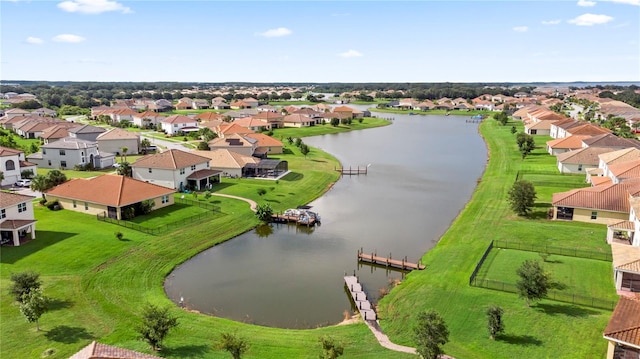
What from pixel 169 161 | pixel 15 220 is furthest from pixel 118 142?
pixel 15 220

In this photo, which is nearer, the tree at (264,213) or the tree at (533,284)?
the tree at (533,284)

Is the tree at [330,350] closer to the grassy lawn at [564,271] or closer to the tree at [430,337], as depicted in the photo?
the tree at [430,337]

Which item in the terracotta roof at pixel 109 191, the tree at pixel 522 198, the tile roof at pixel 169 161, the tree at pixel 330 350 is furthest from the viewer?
the tile roof at pixel 169 161

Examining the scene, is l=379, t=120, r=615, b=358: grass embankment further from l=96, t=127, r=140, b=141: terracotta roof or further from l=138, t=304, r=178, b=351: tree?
l=96, t=127, r=140, b=141: terracotta roof

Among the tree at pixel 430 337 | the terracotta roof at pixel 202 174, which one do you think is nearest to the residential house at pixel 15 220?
the terracotta roof at pixel 202 174

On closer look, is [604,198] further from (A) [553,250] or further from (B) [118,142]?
(B) [118,142]

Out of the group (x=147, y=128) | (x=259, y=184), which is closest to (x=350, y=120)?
(x=147, y=128)

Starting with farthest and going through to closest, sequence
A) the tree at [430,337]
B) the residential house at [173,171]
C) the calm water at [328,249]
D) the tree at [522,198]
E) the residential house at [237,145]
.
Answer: the residential house at [237,145], the residential house at [173,171], the tree at [522,198], the calm water at [328,249], the tree at [430,337]
